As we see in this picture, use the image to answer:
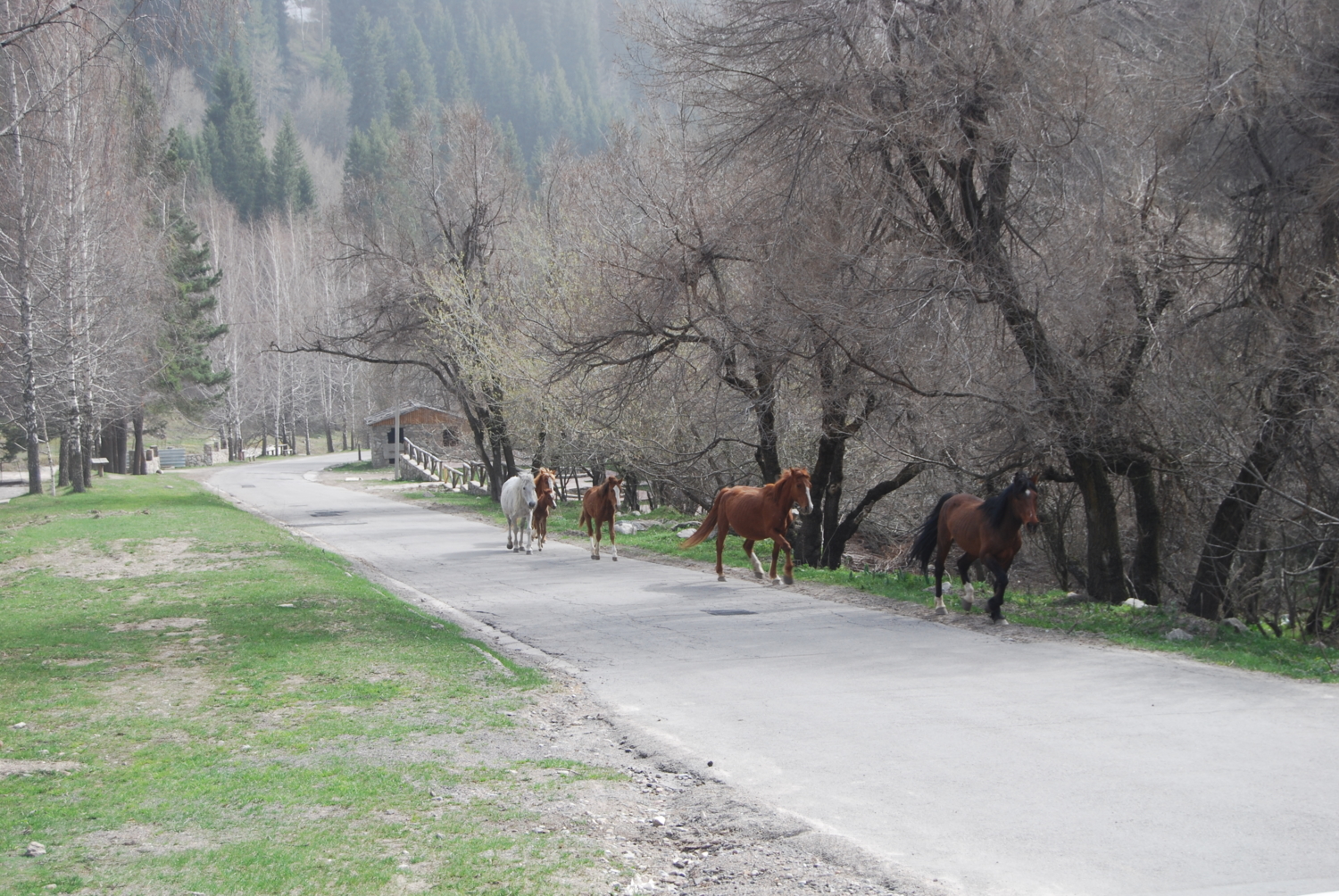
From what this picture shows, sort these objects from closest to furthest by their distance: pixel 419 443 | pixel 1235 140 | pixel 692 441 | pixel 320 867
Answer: pixel 320 867, pixel 1235 140, pixel 692 441, pixel 419 443

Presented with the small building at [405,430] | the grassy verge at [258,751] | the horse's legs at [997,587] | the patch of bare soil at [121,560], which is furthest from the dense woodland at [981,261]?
the small building at [405,430]

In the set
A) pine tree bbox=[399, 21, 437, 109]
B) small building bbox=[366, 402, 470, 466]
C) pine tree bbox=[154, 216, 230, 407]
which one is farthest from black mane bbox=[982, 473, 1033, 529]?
pine tree bbox=[399, 21, 437, 109]

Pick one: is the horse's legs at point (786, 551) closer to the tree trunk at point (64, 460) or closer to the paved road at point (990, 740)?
the paved road at point (990, 740)

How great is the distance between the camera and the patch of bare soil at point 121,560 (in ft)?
56.0

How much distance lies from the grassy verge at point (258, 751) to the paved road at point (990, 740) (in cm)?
144

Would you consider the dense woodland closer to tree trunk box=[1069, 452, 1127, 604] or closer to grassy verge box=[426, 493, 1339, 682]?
tree trunk box=[1069, 452, 1127, 604]

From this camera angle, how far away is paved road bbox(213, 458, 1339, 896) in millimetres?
5246

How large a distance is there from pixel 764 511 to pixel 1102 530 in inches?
192

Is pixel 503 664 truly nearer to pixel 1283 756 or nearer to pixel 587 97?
pixel 1283 756

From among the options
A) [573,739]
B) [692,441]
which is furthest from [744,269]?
[573,739]

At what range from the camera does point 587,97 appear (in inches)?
6412

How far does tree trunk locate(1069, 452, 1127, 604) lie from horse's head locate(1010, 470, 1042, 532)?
3.71 metres

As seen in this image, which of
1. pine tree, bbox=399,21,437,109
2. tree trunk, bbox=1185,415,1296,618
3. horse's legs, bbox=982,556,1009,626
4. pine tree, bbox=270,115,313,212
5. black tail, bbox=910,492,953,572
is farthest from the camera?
pine tree, bbox=399,21,437,109

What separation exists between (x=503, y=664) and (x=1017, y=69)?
9.84 metres
